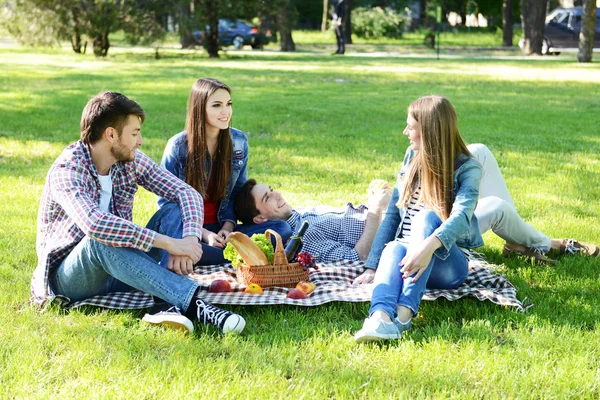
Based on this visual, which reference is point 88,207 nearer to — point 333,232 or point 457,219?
point 457,219

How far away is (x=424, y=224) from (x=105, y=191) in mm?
1657

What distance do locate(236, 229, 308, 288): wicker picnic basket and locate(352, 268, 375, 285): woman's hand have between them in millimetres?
307

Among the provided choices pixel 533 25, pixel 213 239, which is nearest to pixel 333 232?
pixel 213 239

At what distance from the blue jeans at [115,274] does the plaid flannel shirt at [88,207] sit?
6 cm

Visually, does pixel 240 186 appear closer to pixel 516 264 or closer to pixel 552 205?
pixel 516 264

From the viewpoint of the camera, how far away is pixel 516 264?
5.21 metres

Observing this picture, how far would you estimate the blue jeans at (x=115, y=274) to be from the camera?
3951mm

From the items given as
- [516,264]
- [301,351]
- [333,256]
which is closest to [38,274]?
[301,351]

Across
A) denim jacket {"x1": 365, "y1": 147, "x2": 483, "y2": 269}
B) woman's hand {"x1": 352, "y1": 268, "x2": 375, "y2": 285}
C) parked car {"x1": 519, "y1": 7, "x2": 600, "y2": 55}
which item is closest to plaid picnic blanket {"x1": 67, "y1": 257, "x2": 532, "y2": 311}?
woman's hand {"x1": 352, "y1": 268, "x2": 375, "y2": 285}

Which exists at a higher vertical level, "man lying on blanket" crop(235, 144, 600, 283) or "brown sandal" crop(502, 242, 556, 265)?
"man lying on blanket" crop(235, 144, 600, 283)

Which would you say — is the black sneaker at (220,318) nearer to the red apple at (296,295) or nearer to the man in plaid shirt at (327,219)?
the red apple at (296,295)

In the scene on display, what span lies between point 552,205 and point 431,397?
3.95 metres

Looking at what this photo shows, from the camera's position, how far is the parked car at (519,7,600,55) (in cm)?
2927

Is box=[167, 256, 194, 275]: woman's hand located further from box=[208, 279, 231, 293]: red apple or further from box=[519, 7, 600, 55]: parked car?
box=[519, 7, 600, 55]: parked car
